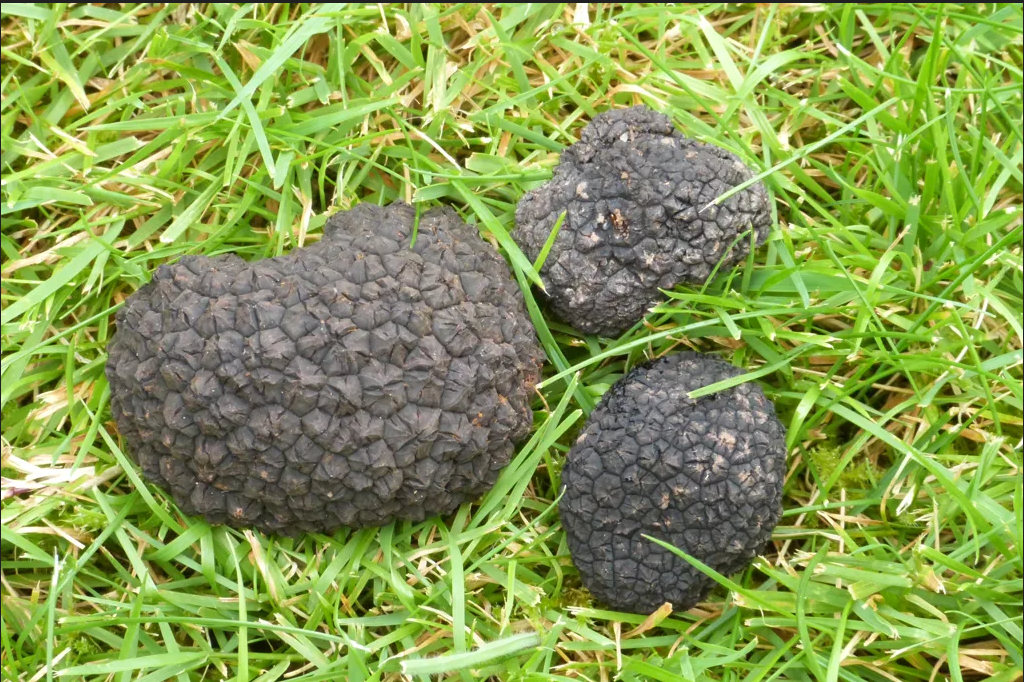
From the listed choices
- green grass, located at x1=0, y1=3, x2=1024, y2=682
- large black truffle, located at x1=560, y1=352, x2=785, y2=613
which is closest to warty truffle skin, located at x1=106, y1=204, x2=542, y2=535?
green grass, located at x1=0, y1=3, x2=1024, y2=682

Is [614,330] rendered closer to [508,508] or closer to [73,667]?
[508,508]

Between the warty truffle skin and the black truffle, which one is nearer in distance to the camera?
the warty truffle skin

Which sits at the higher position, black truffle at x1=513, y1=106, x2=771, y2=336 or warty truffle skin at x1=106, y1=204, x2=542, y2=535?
black truffle at x1=513, y1=106, x2=771, y2=336

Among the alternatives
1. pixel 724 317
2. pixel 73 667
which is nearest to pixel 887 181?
pixel 724 317

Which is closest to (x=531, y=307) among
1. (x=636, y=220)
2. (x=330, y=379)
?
(x=636, y=220)

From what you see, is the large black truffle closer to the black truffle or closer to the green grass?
the green grass

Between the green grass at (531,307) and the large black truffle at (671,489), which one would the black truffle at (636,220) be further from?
the large black truffle at (671,489)
